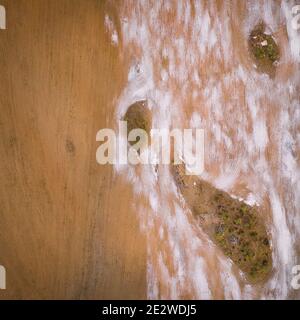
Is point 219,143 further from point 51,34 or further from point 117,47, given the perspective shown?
point 51,34

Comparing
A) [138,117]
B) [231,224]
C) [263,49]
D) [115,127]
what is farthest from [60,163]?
[263,49]

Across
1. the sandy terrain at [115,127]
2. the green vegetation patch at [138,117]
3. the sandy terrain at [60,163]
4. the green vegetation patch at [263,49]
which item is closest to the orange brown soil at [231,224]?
the sandy terrain at [115,127]

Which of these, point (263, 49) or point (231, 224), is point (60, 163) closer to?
point (231, 224)

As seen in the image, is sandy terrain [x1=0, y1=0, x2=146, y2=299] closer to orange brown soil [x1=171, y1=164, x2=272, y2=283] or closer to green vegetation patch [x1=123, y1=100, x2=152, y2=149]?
green vegetation patch [x1=123, y1=100, x2=152, y2=149]

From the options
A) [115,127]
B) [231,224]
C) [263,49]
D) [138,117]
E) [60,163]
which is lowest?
[231,224]

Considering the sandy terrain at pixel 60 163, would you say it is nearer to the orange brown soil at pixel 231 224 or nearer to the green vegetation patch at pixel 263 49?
the orange brown soil at pixel 231 224

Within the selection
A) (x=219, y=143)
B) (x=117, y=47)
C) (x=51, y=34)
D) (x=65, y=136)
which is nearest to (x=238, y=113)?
(x=219, y=143)

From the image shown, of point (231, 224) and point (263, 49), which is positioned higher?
point (263, 49)
